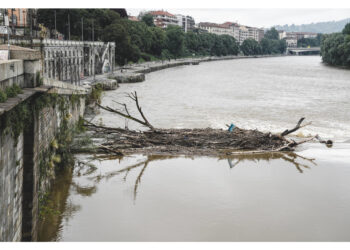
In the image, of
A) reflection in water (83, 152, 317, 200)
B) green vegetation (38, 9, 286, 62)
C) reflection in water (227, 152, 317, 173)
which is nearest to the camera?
reflection in water (83, 152, 317, 200)

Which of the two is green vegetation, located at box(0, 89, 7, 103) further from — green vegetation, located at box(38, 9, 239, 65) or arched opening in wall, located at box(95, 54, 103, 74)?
green vegetation, located at box(38, 9, 239, 65)

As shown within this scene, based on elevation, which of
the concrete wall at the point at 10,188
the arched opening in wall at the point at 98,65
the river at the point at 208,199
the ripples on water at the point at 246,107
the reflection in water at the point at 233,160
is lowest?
the river at the point at 208,199

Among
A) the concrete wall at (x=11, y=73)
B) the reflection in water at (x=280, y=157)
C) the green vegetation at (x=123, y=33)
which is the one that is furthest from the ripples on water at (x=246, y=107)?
the green vegetation at (x=123, y=33)

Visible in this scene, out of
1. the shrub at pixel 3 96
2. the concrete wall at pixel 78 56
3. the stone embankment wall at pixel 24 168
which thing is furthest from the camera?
the concrete wall at pixel 78 56

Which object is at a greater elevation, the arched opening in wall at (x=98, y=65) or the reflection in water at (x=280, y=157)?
the arched opening in wall at (x=98, y=65)

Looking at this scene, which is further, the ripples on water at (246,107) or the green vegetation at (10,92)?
the ripples on water at (246,107)

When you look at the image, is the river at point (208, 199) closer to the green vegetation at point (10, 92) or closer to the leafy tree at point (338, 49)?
the green vegetation at point (10, 92)

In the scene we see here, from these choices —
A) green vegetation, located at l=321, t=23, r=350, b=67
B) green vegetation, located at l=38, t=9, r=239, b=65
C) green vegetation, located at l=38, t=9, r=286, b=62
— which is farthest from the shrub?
green vegetation, located at l=321, t=23, r=350, b=67

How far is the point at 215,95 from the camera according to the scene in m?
48.4

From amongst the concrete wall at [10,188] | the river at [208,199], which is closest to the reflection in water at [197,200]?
the river at [208,199]

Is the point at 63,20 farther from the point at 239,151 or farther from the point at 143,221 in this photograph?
the point at 143,221

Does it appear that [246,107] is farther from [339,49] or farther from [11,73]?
[339,49]

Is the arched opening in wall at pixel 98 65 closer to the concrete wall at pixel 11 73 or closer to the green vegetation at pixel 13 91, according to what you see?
the concrete wall at pixel 11 73

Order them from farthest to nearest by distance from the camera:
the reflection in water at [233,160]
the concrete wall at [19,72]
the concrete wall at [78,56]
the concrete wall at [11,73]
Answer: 1. the concrete wall at [78,56]
2. the reflection in water at [233,160]
3. the concrete wall at [19,72]
4. the concrete wall at [11,73]
